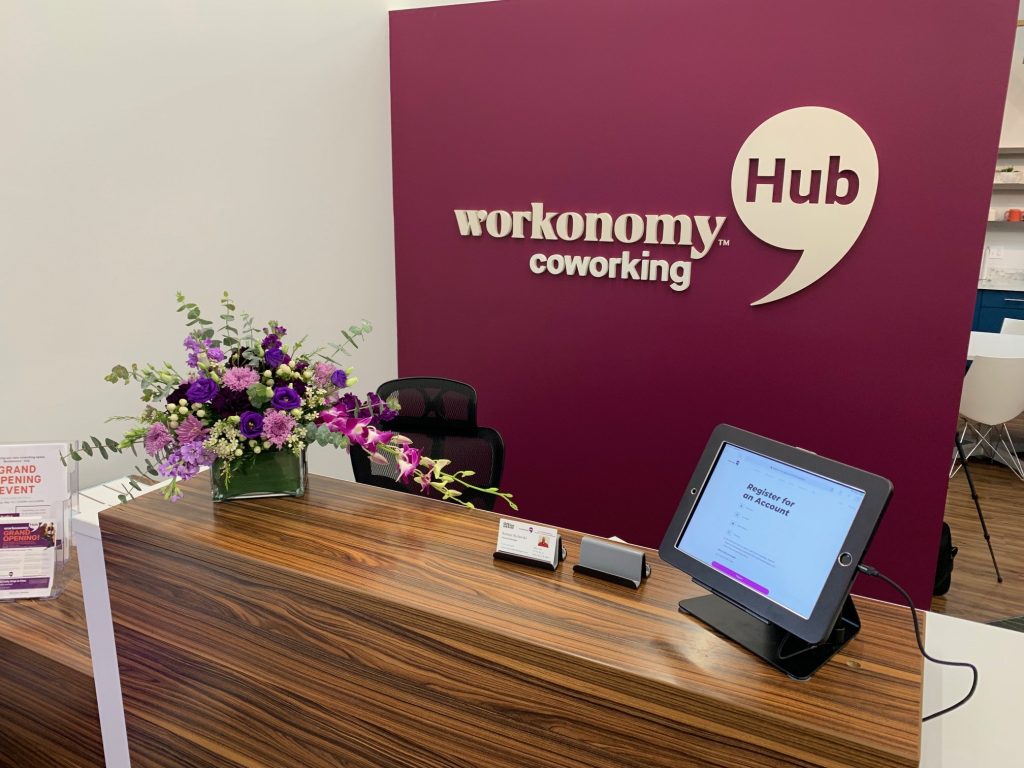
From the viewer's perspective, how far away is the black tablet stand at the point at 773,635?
3.85ft

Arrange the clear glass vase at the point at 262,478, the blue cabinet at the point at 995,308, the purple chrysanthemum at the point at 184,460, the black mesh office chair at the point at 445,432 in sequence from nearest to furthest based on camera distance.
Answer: the purple chrysanthemum at the point at 184,460 → the clear glass vase at the point at 262,478 → the black mesh office chair at the point at 445,432 → the blue cabinet at the point at 995,308

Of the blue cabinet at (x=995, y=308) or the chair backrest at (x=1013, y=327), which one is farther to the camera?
the blue cabinet at (x=995, y=308)

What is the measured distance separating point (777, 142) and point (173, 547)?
2.71 m

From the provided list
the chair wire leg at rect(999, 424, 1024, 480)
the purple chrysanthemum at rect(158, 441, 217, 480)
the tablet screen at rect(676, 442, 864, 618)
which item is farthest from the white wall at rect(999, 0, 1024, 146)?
the purple chrysanthemum at rect(158, 441, 217, 480)

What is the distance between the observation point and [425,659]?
1341 millimetres

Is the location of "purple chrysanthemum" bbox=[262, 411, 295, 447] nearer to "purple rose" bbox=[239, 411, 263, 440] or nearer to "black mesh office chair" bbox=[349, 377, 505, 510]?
"purple rose" bbox=[239, 411, 263, 440]

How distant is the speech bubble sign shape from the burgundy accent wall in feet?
0.17

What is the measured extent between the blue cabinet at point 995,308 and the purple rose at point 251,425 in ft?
23.8

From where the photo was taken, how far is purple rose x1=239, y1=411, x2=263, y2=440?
1.62m

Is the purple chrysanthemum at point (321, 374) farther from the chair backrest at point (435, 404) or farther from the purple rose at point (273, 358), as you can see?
the chair backrest at point (435, 404)

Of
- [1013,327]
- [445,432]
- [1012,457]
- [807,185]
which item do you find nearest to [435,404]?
[445,432]

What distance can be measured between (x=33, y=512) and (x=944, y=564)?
371cm

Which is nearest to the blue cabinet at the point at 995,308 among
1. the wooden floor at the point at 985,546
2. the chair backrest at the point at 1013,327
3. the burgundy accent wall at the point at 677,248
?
the chair backrest at the point at 1013,327

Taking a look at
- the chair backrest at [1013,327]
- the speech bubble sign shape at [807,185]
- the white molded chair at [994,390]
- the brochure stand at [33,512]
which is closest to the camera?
the brochure stand at [33,512]
